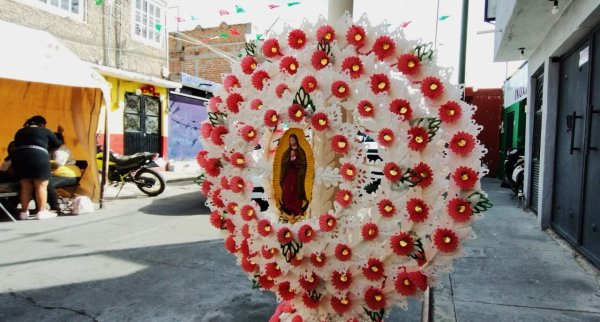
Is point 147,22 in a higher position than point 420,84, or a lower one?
higher

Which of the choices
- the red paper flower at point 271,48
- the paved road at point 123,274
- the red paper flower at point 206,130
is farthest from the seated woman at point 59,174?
the red paper flower at point 271,48

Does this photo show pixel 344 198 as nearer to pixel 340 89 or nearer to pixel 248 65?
pixel 340 89

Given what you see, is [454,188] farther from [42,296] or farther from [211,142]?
[42,296]

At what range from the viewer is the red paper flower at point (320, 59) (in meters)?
2.54

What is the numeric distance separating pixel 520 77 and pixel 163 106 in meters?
12.2

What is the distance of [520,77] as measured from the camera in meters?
12.3

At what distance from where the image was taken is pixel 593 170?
4.69m

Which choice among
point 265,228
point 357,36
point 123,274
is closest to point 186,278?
point 123,274

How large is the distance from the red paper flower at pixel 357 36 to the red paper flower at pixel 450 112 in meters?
0.64

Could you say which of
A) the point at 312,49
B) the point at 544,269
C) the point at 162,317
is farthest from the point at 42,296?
the point at 544,269

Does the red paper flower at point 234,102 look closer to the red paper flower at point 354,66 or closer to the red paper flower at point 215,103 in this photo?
the red paper flower at point 215,103

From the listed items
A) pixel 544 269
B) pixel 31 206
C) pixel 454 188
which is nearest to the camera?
pixel 454 188

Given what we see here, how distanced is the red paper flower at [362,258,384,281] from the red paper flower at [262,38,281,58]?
1.49 m

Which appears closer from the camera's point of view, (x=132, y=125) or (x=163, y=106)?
(x=132, y=125)
